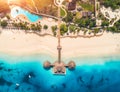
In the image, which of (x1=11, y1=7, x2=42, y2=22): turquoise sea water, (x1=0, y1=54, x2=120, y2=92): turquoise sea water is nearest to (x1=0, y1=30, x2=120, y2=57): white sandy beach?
(x1=0, y1=54, x2=120, y2=92): turquoise sea water

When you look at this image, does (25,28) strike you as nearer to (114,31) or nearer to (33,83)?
(33,83)

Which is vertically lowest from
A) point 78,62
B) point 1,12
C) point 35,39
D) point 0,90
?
point 0,90

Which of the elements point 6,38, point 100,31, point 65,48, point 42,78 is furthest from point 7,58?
point 100,31

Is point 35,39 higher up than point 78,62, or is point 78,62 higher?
point 35,39

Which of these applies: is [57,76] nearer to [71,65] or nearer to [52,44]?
[71,65]

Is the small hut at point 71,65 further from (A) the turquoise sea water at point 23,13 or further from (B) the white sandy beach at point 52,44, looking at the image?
(A) the turquoise sea water at point 23,13

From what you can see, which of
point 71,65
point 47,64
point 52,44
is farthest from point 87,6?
point 47,64
